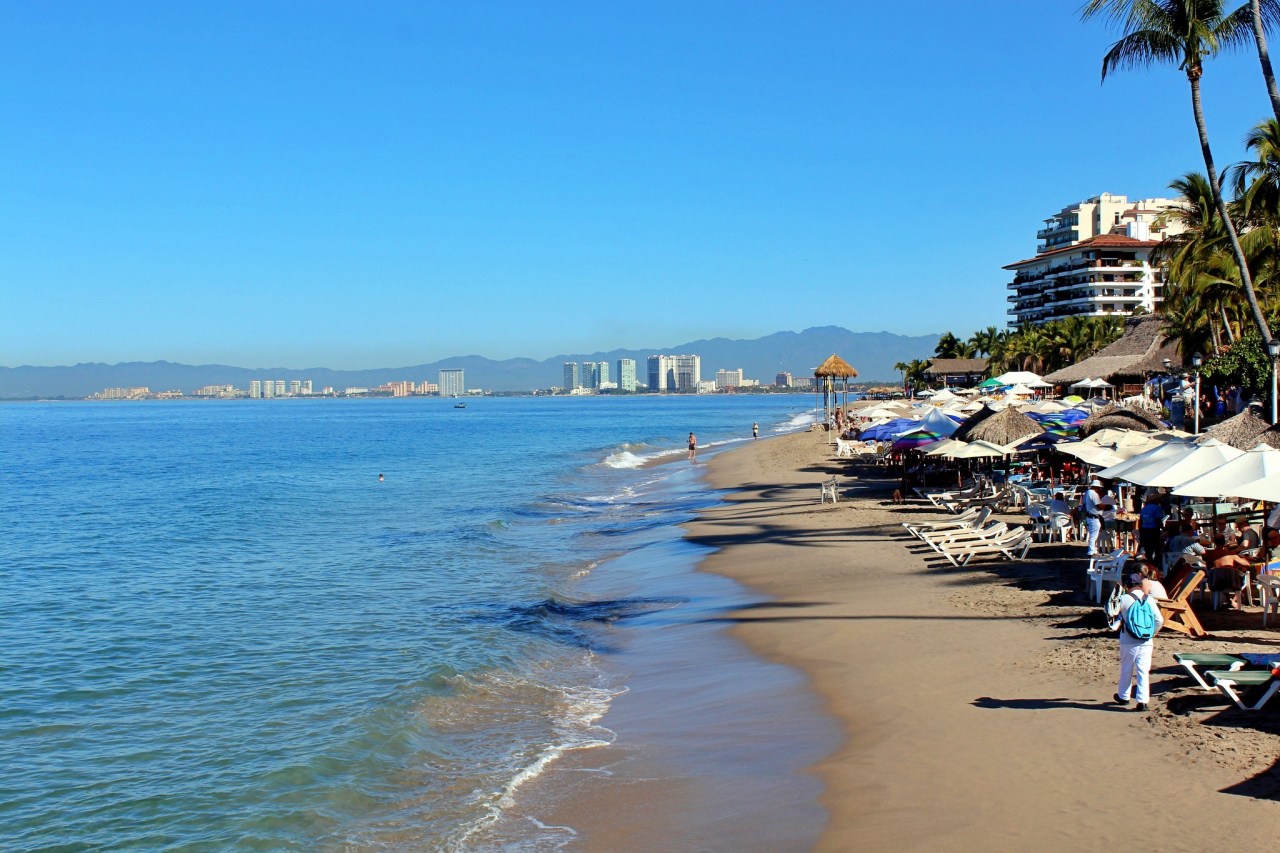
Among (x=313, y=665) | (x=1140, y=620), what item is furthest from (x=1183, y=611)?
(x=313, y=665)

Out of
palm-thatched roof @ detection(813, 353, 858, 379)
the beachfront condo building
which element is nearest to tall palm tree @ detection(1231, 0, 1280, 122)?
palm-thatched roof @ detection(813, 353, 858, 379)

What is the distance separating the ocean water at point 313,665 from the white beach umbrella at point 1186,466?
674 centimetres

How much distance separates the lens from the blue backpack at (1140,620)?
27.3 feet

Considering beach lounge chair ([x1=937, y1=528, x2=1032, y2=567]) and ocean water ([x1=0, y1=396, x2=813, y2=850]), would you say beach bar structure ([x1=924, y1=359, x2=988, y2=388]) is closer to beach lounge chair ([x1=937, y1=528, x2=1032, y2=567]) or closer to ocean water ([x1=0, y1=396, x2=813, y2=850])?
ocean water ([x1=0, y1=396, x2=813, y2=850])

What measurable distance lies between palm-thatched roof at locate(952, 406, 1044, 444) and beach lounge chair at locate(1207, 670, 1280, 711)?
45.6 ft

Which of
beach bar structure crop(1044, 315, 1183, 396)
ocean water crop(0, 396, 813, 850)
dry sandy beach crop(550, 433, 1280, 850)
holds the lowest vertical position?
ocean water crop(0, 396, 813, 850)

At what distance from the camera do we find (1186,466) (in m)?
12.1

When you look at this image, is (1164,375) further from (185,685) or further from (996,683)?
(185,685)

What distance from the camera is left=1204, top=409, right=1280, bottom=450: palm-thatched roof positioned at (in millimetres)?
15074

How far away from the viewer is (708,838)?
7.57 metres

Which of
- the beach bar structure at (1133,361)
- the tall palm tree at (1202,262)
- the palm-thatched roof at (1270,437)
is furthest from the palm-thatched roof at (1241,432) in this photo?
the beach bar structure at (1133,361)

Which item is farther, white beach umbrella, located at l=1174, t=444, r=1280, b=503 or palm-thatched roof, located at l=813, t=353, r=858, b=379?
palm-thatched roof, located at l=813, t=353, r=858, b=379

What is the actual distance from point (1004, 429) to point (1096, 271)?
86265 millimetres

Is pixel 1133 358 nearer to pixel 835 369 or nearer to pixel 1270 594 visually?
pixel 835 369
